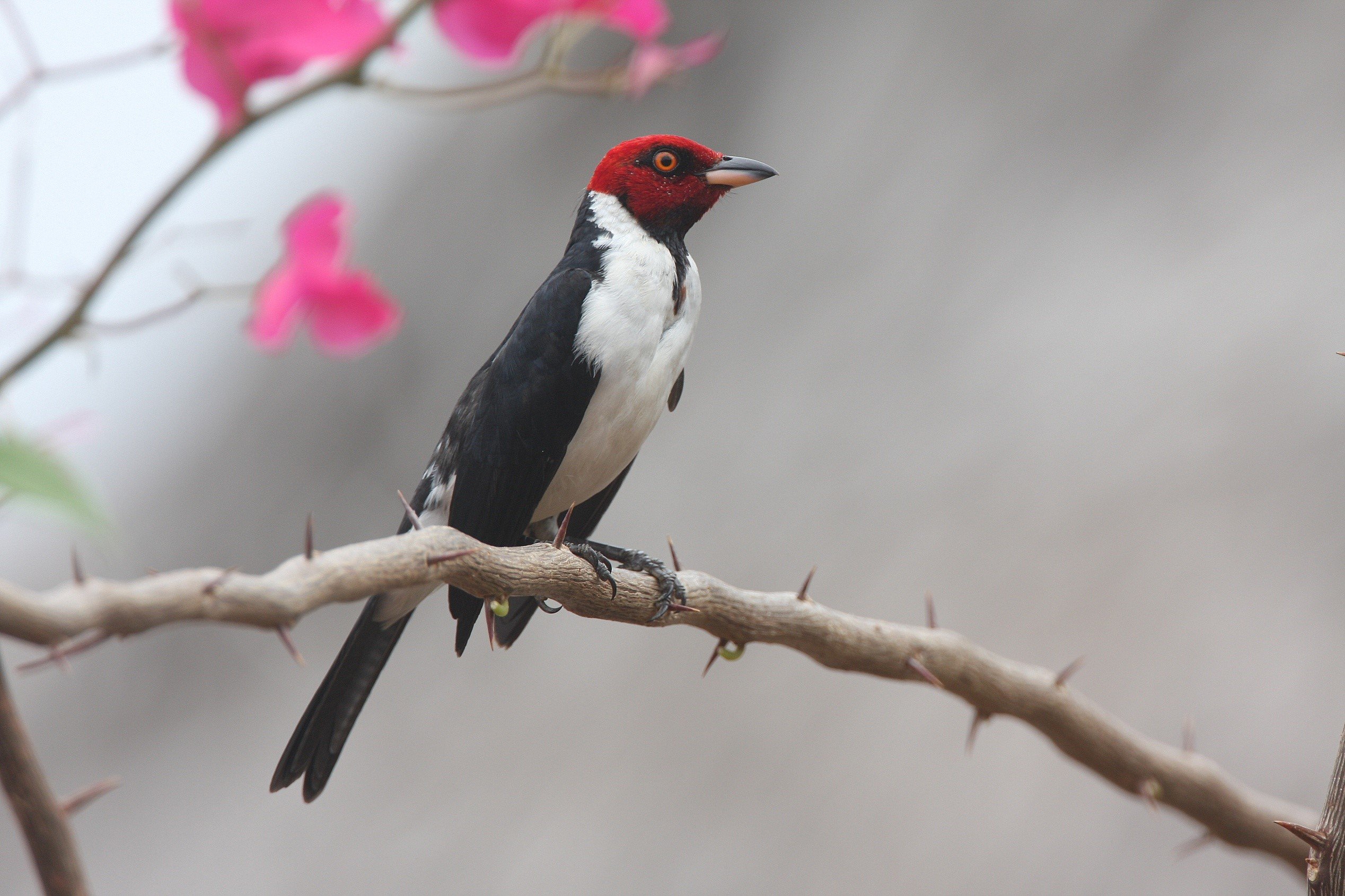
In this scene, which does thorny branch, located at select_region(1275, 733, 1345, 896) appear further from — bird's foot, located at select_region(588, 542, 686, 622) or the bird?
the bird

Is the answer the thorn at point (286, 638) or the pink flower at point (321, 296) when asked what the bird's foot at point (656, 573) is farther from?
the pink flower at point (321, 296)

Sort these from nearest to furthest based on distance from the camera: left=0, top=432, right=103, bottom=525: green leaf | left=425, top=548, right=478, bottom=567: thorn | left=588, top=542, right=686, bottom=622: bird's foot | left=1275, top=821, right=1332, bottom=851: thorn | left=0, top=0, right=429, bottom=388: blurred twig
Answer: left=0, top=432, right=103, bottom=525: green leaf < left=0, top=0, right=429, bottom=388: blurred twig < left=425, top=548, right=478, bottom=567: thorn < left=1275, top=821, right=1332, bottom=851: thorn < left=588, top=542, right=686, bottom=622: bird's foot

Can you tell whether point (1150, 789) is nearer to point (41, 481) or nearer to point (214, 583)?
point (214, 583)

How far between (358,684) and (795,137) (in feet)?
22.5

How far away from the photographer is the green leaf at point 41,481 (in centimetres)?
49

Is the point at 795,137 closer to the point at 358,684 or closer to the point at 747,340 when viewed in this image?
the point at 747,340

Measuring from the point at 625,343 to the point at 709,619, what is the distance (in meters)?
0.80

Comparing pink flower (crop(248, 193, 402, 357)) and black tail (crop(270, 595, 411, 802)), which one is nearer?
pink flower (crop(248, 193, 402, 357))

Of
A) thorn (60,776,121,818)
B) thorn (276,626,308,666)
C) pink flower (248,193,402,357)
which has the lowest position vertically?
thorn (60,776,121,818)

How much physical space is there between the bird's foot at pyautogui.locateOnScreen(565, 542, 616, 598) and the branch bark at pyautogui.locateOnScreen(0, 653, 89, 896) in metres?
1.54

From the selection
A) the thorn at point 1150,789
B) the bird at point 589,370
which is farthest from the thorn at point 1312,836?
the bird at point 589,370

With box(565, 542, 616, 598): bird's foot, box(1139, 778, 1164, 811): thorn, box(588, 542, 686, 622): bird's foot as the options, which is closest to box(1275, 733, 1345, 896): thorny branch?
box(1139, 778, 1164, 811): thorn

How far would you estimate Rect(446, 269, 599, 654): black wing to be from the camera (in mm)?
2604

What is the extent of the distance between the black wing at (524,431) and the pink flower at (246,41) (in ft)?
6.24
